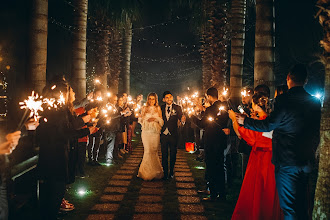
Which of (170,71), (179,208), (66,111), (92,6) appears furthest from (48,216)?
(170,71)

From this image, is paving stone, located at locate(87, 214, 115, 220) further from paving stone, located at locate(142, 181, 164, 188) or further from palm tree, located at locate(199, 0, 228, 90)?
palm tree, located at locate(199, 0, 228, 90)

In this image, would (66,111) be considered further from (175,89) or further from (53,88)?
(175,89)

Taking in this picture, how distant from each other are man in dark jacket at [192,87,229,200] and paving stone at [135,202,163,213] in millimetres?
1198

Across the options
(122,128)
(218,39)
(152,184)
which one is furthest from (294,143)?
(218,39)

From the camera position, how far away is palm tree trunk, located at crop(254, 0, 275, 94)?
25.5 feet

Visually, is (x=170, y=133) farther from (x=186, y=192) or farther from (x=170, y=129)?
(x=186, y=192)

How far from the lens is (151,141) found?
30.1 feet

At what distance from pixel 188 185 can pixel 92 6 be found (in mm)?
10480

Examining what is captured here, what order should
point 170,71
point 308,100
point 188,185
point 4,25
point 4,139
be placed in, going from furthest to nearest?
point 170,71 → point 4,25 → point 188,185 → point 308,100 → point 4,139

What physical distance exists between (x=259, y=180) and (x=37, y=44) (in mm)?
6353

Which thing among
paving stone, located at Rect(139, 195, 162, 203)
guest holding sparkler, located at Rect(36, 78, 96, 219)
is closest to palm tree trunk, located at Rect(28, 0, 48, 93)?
guest holding sparkler, located at Rect(36, 78, 96, 219)

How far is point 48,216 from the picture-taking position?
4906 millimetres

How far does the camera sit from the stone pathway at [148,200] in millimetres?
A: 6055

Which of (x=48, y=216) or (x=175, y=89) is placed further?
(x=175, y=89)
